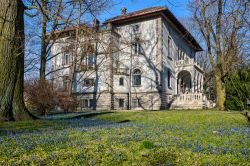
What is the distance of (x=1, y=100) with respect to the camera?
841cm

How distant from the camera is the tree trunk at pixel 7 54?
848 centimetres

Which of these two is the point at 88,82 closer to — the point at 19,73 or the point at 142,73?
the point at 142,73

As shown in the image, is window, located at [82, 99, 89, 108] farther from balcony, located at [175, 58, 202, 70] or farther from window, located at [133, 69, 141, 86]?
balcony, located at [175, 58, 202, 70]

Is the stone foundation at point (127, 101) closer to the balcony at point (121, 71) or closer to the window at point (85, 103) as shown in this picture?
the window at point (85, 103)

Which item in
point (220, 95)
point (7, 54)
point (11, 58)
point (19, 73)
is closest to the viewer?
point (7, 54)

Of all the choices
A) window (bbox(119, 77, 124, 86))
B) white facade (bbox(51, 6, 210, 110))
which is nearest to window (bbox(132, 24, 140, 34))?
white facade (bbox(51, 6, 210, 110))

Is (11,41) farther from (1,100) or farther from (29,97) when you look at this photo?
(29,97)

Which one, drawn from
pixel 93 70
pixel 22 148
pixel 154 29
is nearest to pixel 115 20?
pixel 154 29

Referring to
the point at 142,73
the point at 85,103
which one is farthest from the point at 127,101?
the point at 85,103

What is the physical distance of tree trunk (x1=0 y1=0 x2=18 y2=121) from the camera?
8.48m

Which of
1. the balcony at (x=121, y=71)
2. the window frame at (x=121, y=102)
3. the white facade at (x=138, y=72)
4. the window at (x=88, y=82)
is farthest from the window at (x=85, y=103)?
the balcony at (x=121, y=71)

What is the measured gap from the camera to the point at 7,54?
8570 millimetres

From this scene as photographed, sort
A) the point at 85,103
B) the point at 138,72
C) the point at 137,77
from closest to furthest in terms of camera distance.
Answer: the point at 137,77, the point at 138,72, the point at 85,103

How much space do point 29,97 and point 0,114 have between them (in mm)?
8157
